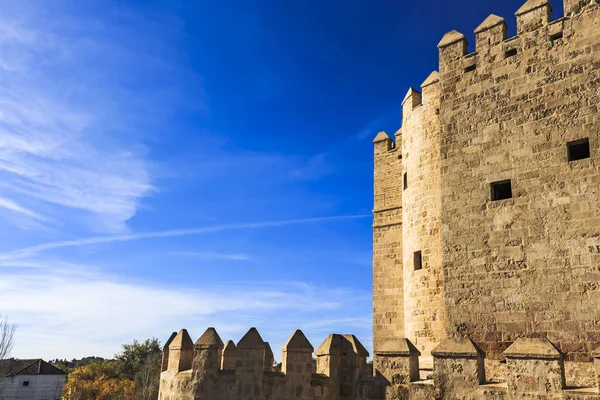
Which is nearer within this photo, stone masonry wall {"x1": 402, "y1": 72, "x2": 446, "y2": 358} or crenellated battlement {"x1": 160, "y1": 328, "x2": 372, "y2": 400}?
crenellated battlement {"x1": 160, "y1": 328, "x2": 372, "y2": 400}

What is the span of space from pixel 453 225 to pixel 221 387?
5973mm

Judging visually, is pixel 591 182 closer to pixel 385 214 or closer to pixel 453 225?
pixel 453 225

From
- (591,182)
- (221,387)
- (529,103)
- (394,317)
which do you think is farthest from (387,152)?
(221,387)

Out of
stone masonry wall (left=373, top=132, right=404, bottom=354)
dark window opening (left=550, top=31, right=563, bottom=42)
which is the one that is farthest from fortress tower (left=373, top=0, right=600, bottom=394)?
stone masonry wall (left=373, top=132, right=404, bottom=354)

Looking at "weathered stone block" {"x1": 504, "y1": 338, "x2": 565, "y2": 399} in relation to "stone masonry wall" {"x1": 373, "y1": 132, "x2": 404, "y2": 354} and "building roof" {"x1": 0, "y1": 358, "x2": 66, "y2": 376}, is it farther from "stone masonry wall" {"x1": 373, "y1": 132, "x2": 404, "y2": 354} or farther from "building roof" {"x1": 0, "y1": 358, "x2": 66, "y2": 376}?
"building roof" {"x1": 0, "y1": 358, "x2": 66, "y2": 376}

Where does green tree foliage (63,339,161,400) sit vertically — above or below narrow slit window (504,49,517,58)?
below

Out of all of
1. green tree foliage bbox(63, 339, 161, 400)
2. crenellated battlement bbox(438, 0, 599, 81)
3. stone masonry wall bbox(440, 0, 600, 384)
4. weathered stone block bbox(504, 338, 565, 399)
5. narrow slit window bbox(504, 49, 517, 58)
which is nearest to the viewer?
weathered stone block bbox(504, 338, 565, 399)

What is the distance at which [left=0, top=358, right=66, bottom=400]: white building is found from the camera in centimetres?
3775

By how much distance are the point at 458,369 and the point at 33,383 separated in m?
38.8

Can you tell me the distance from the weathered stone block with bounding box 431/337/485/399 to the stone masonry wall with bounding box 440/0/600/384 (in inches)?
64.5

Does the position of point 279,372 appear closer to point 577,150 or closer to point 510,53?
point 577,150

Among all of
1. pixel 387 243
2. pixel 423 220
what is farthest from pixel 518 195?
pixel 387 243

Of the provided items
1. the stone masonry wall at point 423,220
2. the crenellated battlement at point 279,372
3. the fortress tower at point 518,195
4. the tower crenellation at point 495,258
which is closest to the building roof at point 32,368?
the tower crenellation at point 495,258

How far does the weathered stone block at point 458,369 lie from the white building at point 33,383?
3731 cm
